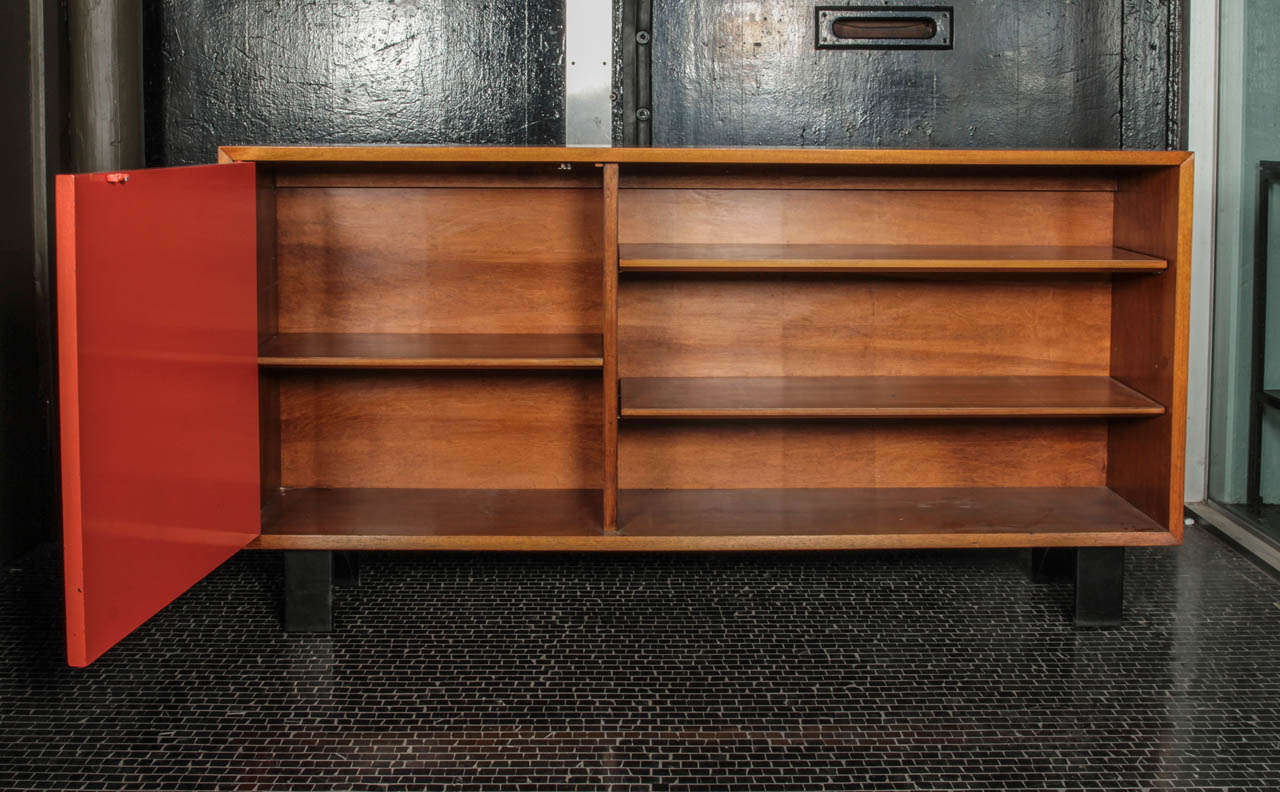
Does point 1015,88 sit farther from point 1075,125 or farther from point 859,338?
point 859,338

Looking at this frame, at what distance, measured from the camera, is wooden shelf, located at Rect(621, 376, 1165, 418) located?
3.11 metres

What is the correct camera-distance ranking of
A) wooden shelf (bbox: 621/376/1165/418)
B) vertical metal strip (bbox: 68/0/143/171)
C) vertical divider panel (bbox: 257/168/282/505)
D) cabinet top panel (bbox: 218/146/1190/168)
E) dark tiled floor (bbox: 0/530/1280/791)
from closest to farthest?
dark tiled floor (bbox: 0/530/1280/791) → cabinet top panel (bbox: 218/146/1190/168) → wooden shelf (bbox: 621/376/1165/418) → vertical divider panel (bbox: 257/168/282/505) → vertical metal strip (bbox: 68/0/143/171)

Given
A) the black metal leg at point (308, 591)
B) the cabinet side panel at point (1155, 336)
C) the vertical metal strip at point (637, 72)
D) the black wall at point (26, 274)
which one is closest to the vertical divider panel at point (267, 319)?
the black metal leg at point (308, 591)

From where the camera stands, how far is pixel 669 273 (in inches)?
135

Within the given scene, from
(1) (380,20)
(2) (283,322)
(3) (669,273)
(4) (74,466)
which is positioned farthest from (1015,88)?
(4) (74,466)

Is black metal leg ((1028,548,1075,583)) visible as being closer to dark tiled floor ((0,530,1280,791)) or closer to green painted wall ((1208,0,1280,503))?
dark tiled floor ((0,530,1280,791))

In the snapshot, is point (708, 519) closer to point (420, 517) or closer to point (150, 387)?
point (420, 517)

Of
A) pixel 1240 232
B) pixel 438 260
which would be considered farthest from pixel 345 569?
pixel 1240 232

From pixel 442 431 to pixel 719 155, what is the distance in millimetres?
1135

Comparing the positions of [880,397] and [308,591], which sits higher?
[880,397]

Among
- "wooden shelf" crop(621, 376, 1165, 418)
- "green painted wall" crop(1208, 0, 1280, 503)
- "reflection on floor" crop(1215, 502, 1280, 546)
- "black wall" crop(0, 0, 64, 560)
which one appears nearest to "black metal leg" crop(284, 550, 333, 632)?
"wooden shelf" crop(621, 376, 1165, 418)

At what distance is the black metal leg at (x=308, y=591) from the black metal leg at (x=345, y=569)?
30 cm

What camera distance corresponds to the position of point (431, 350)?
10.5 feet

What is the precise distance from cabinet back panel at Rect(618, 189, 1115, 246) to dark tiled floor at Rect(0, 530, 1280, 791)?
953mm
